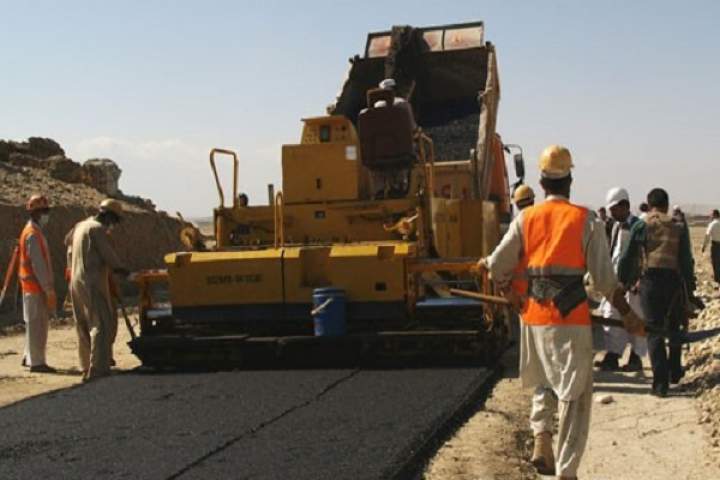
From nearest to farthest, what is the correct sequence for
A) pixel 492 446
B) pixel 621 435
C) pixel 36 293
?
pixel 492 446
pixel 621 435
pixel 36 293

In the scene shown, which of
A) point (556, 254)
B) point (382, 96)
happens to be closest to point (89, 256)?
point (382, 96)

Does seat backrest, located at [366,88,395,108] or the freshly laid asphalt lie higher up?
seat backrest, located at [366,88,395,108]

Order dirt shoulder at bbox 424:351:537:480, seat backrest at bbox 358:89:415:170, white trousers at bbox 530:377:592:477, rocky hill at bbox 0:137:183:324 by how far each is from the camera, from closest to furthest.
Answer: white trousers at bbox 530:377:592:477, dirt shoulder at bbox 424:351:537:480, seat backrest at bbox 358:89:415:170, rocky hill at bbox 0:137:183:324

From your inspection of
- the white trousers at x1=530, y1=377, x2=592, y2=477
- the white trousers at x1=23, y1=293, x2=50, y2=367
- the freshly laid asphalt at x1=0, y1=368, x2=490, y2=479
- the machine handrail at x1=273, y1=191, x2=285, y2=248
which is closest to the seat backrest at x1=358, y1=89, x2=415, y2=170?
the machine handrail at x1=273, y1=191, x2=285, y2=248

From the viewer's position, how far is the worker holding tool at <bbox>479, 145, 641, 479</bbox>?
13.9 feet

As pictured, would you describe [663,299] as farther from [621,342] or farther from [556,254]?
[556,254]

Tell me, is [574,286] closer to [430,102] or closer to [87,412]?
[87,412]

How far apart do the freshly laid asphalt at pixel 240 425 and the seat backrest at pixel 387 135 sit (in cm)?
213

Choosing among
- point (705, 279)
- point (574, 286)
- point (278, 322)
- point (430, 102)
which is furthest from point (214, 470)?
point (705, 279)

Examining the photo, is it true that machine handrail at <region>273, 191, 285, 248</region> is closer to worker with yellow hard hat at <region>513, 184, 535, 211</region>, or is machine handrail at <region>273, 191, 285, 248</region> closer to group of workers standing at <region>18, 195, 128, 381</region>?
group of workers standing at <region>18, 195, 128, 381</region>

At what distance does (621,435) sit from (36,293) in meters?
5.81

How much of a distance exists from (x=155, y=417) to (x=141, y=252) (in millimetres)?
14454

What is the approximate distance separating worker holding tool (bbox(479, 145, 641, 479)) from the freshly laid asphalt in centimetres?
74

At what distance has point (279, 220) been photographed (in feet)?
28.1
